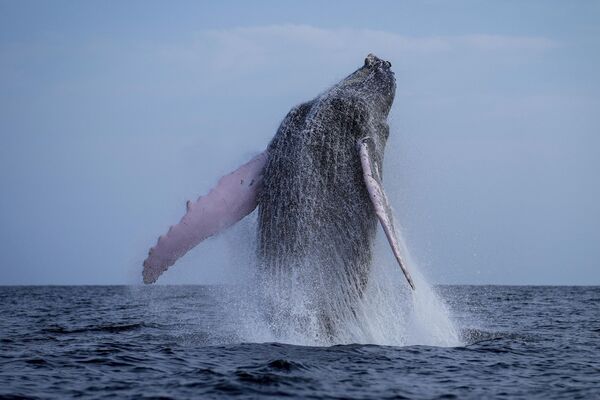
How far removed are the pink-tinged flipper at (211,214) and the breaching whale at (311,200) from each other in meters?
0.01

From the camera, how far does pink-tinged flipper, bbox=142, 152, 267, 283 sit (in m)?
10.5

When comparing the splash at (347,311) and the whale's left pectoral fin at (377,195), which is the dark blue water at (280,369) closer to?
the splash at (347,311)

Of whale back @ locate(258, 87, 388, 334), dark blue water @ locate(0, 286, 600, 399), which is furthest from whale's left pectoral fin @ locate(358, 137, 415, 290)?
dark blue water @ locate(0, 286, 600, 399)

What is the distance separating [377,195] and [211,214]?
2.44 m

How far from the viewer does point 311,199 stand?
33.4 feet

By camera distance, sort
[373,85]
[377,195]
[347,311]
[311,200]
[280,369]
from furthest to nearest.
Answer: [373,85] < [347,311] < [311,200] < [377,195] < [280,369]

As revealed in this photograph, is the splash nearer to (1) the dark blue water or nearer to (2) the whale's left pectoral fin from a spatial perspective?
(1) the dark blue water

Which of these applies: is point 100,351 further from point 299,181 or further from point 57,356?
point 299,181

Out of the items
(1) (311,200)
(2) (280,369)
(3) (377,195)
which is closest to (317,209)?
(1) (311,200)

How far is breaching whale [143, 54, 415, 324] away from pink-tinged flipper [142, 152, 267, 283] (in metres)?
0.01

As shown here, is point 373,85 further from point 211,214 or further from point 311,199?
point 211,214

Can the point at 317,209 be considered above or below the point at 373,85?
below

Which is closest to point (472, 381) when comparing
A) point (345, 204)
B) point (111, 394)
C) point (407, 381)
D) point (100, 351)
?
point (407, 381)

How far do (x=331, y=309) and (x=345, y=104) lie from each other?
9.42ft
